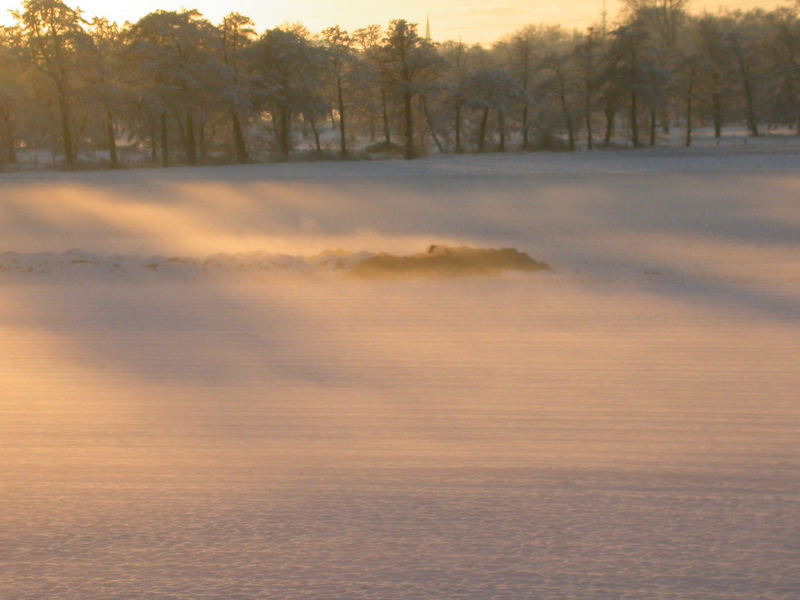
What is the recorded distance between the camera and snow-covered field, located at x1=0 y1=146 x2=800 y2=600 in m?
3.02

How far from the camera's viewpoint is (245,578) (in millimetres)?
2959

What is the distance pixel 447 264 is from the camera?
9180mm

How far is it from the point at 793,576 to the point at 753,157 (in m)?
31.9

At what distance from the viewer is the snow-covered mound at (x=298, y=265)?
911cm

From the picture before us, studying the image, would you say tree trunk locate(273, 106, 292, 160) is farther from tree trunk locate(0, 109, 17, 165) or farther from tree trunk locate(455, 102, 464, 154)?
tree trunk locate(0, 109, 17, 165)

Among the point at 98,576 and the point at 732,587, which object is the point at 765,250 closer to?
the point at 732,587

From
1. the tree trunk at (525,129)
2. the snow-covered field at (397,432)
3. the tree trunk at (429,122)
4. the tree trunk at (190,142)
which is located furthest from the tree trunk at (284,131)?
the snow-covered field at (397,432)

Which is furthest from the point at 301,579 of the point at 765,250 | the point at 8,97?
the point at 8,97

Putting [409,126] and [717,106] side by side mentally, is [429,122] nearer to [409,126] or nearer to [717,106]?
[409,126]

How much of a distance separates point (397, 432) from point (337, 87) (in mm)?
40073

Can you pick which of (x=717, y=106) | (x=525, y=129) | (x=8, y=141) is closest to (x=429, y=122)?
(x=525, y=129)

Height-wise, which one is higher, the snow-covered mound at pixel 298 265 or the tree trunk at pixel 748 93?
the tree trunk at pixel 748 93

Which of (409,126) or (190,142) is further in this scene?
(409,126)

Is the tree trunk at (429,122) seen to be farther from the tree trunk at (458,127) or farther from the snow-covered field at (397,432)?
the snow-covered field at (397,432)
